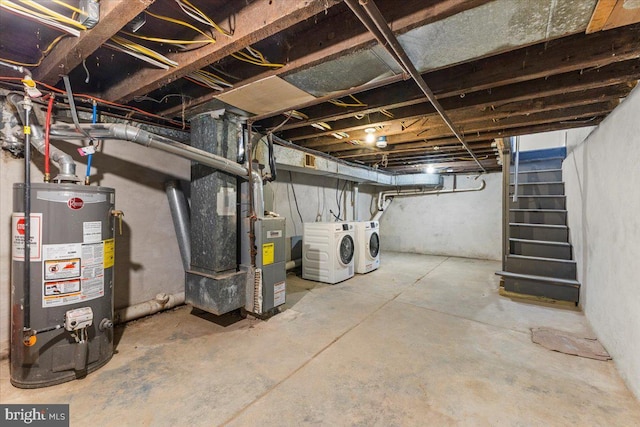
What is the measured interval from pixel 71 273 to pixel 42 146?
85 centimetres

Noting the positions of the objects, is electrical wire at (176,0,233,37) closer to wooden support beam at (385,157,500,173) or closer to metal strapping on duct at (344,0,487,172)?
metal strapping on duct at (344,0,487,172)

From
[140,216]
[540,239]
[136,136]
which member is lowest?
[540,239]

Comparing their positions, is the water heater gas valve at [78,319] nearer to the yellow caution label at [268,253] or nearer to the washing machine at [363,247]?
the yellow caution label at [268,253]

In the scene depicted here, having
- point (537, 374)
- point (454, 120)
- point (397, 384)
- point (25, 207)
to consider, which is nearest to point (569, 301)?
point (537, 374)

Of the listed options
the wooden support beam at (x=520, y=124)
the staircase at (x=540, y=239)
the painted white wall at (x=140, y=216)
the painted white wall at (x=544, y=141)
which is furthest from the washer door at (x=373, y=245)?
the painted white wall at (x=544, y=141)

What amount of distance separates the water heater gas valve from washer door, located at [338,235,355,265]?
9.02ft

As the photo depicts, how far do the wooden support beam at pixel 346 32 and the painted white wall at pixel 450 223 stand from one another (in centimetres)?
556

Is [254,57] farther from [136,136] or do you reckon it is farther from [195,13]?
[136,136]

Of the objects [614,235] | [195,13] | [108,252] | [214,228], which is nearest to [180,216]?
[214,228]

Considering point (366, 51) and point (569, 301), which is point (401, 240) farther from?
point (366, 51)

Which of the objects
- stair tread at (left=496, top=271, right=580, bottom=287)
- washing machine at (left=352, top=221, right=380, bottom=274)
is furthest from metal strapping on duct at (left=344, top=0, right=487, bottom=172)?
washing machine at (left=352, top=221, right=380, bottom=274)

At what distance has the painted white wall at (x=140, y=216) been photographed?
91.3 inches

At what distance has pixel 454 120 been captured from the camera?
2.66m

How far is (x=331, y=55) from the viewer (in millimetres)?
1492
